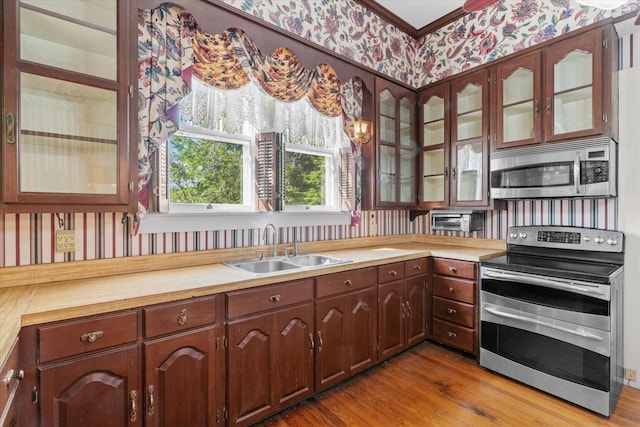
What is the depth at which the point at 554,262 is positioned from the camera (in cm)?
243

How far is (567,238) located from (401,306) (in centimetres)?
139

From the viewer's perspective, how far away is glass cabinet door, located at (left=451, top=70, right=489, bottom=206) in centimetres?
287

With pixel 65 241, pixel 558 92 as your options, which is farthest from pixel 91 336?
pixel 558 92

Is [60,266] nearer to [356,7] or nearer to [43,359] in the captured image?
[43,359]

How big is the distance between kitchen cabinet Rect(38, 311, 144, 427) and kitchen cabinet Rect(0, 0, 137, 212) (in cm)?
57

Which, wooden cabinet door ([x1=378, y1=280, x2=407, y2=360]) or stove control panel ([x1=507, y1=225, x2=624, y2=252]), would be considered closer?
stove control panel ([x1=507, y1=225, x2=624, y2=252])

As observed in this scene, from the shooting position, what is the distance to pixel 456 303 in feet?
9.00

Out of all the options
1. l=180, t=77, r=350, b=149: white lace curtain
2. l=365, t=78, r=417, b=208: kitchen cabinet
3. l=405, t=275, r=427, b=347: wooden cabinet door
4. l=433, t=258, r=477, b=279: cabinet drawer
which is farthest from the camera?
l=365, t=78, r=417, b=208: kitchen cabinet

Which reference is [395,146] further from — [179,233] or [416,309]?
[179,233]

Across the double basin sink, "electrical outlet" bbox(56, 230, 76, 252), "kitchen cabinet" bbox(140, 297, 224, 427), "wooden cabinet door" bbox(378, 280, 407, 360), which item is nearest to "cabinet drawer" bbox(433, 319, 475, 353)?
"wooden cabinet door" bbox(378, 280, 407, 360)

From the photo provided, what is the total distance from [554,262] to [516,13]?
2.04 meters

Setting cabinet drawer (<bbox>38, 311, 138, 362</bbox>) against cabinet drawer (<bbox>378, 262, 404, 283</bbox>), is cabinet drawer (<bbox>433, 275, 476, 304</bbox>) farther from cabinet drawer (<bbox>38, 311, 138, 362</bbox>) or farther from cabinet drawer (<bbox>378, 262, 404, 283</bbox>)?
cabinet drawer (<bbox>38, 311, 138, 362</bbox>)

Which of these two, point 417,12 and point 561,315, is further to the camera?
point 417,12

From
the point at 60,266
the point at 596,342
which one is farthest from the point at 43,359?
the point at 596,342
